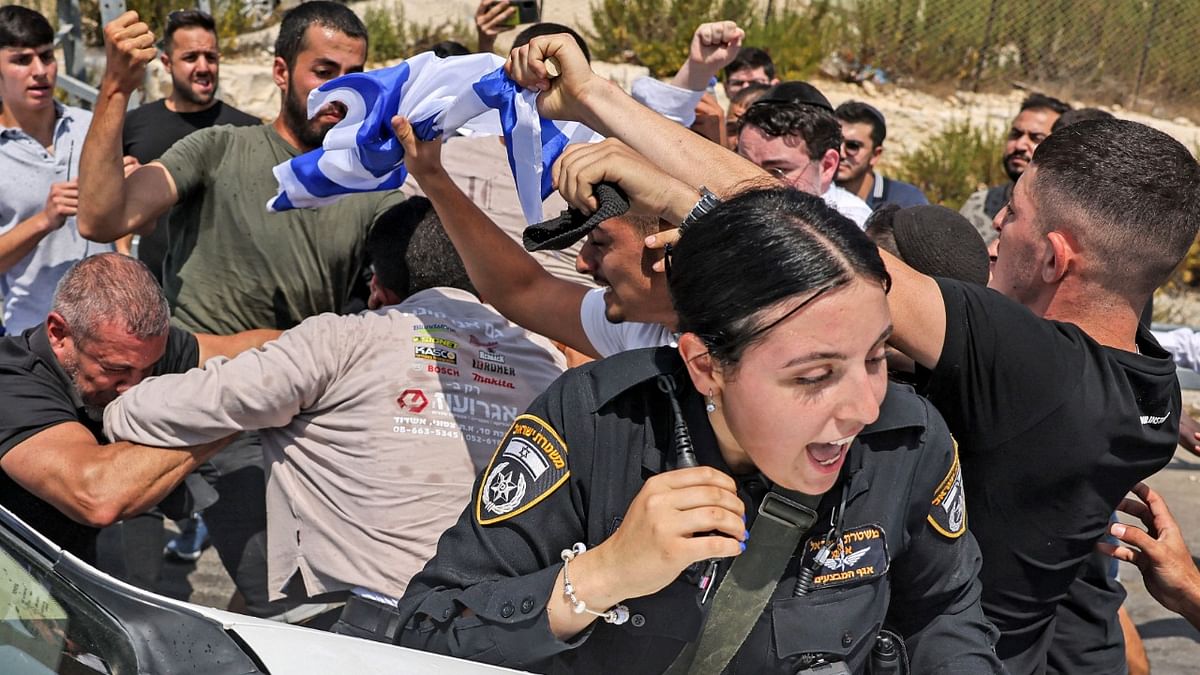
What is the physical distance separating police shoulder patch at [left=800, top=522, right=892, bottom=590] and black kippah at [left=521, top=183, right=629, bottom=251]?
0.67 meters

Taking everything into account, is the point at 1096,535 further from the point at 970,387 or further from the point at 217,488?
the point at 217,488

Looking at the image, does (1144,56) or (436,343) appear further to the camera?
(1144,56)

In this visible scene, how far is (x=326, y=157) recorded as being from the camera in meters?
3.27

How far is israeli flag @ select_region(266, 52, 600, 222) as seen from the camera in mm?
3027

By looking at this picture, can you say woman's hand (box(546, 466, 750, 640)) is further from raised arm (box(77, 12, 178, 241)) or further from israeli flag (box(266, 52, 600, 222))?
raised arm (box(77, 12, 178, 241))

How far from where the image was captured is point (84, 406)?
3.29m

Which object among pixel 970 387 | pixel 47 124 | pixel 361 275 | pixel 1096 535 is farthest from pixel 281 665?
pixel 47 124

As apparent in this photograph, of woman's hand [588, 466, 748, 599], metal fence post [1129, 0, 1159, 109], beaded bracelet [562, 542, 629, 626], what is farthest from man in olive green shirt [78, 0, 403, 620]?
metal fence post [1129, 0, 1159, 109]

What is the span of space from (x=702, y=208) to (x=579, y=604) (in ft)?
2.13

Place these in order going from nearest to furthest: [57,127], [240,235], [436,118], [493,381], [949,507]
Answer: [949,507] < [493,381] < [436,118] < [240,235] < [57,127]

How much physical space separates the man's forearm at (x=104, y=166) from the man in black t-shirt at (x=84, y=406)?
2.53 ft

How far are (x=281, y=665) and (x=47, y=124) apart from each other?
430cm

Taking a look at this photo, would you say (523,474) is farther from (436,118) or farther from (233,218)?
(233,218)

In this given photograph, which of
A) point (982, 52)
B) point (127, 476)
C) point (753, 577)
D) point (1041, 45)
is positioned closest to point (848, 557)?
point (753, 577)
